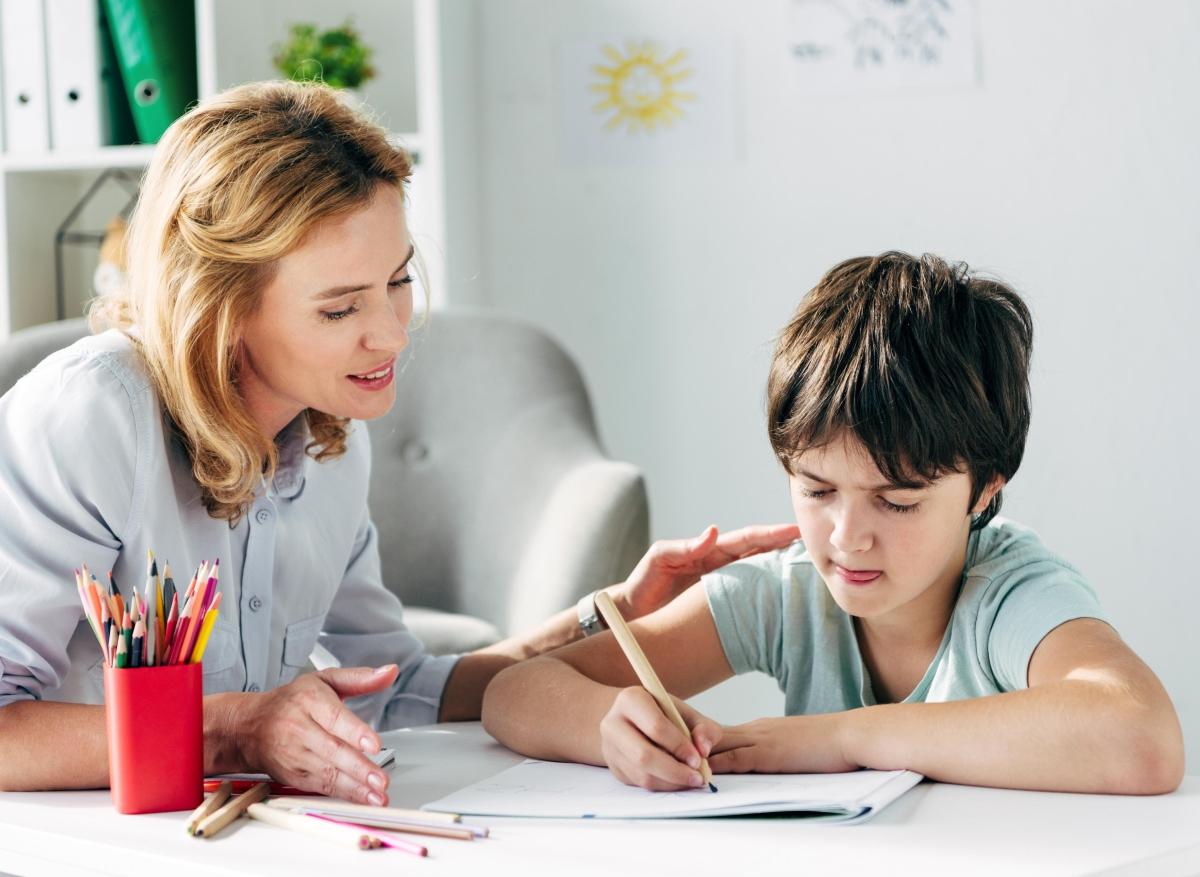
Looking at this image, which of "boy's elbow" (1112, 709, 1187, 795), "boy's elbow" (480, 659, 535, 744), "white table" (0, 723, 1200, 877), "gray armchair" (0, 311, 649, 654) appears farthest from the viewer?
"gray armchair" (0, 311, 649, 654)

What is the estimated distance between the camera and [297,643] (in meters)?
1.31

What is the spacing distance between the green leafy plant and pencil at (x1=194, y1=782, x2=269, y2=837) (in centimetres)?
178

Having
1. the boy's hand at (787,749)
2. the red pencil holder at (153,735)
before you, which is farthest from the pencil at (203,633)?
the boy's hand at (787,749)

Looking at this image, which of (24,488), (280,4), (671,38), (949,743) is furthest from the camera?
(280,4)

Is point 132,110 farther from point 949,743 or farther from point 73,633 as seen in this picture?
point 949,743

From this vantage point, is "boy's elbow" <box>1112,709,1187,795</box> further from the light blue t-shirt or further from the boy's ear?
the boy's ear

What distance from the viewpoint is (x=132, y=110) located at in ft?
8.13

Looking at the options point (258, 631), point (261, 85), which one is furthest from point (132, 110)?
point (258, 631)

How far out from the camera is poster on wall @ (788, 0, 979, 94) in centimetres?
222

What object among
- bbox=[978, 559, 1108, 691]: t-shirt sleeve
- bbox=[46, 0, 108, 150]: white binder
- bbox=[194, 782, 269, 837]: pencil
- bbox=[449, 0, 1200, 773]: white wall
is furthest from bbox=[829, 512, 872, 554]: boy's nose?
bbox=[46, 0, 108, 150]: white binder

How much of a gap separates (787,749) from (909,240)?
4.83ft

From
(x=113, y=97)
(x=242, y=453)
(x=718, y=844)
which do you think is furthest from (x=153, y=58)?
(x=718, y=844)

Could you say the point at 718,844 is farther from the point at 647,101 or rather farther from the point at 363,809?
the point at 647,101

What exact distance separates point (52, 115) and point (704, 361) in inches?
47.6
